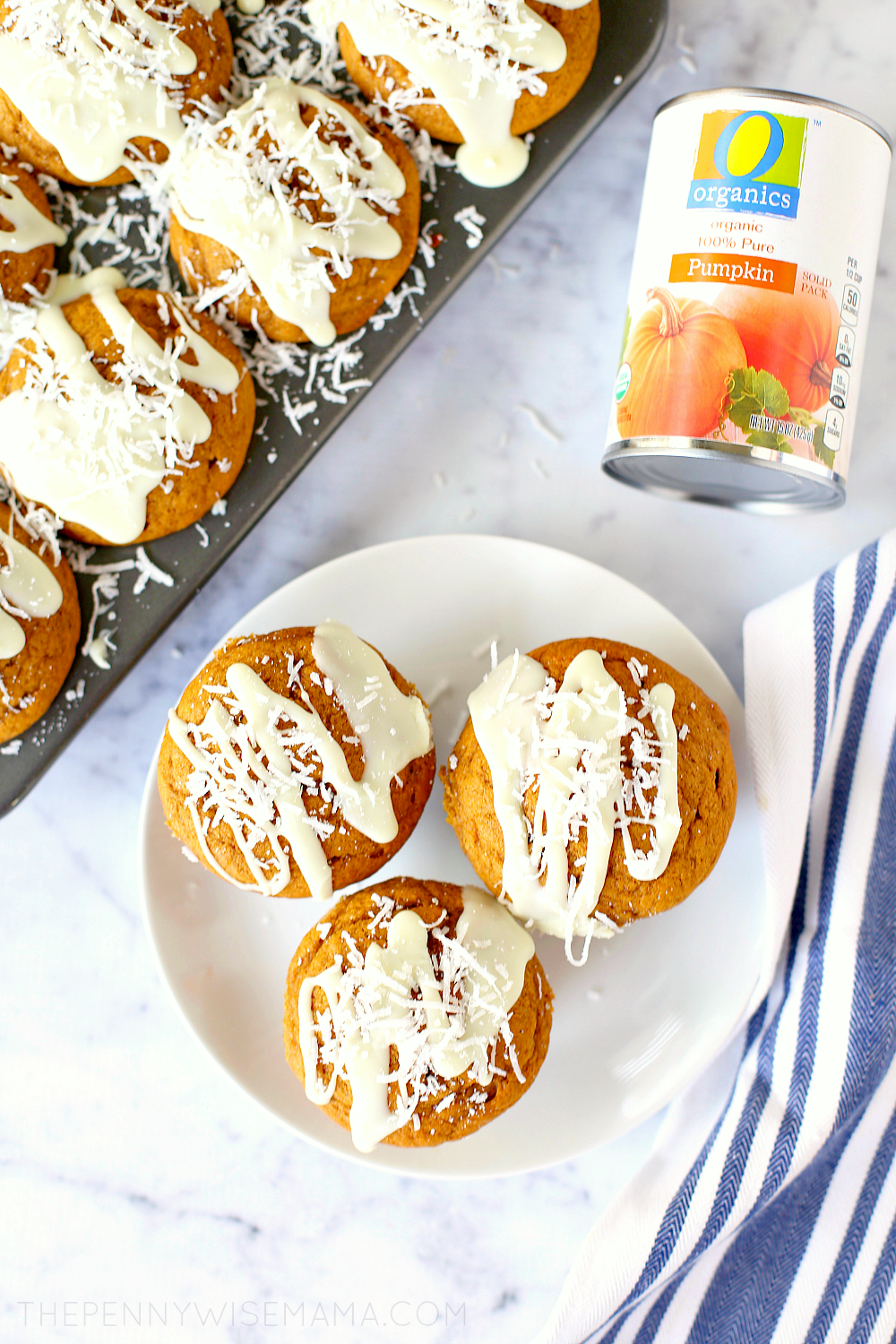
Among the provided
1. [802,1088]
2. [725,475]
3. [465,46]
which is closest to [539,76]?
[465,46]

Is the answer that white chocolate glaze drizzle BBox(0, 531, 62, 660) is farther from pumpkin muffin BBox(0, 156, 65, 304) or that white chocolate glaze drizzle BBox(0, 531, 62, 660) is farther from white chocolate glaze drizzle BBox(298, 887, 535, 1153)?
white chocolate glaze drizzle BBox(298, 887, 535, 1153)

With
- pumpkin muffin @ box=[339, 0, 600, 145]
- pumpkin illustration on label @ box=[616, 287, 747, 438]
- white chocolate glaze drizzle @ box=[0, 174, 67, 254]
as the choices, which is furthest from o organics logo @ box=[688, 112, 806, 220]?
white chocolate glaze drizzle @ box=[0, 174, 67, 254]

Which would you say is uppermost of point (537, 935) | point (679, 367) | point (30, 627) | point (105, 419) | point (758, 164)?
point (758, 164)

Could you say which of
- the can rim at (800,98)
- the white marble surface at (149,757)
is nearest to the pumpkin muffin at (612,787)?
the white marble surface at (149,757)

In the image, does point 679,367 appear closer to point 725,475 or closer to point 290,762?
point 725,475

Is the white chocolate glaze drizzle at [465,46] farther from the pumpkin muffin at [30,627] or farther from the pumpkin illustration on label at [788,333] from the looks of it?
the pumpkin muffin at [30,627]

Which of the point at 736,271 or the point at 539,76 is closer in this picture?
the point at 736,271
